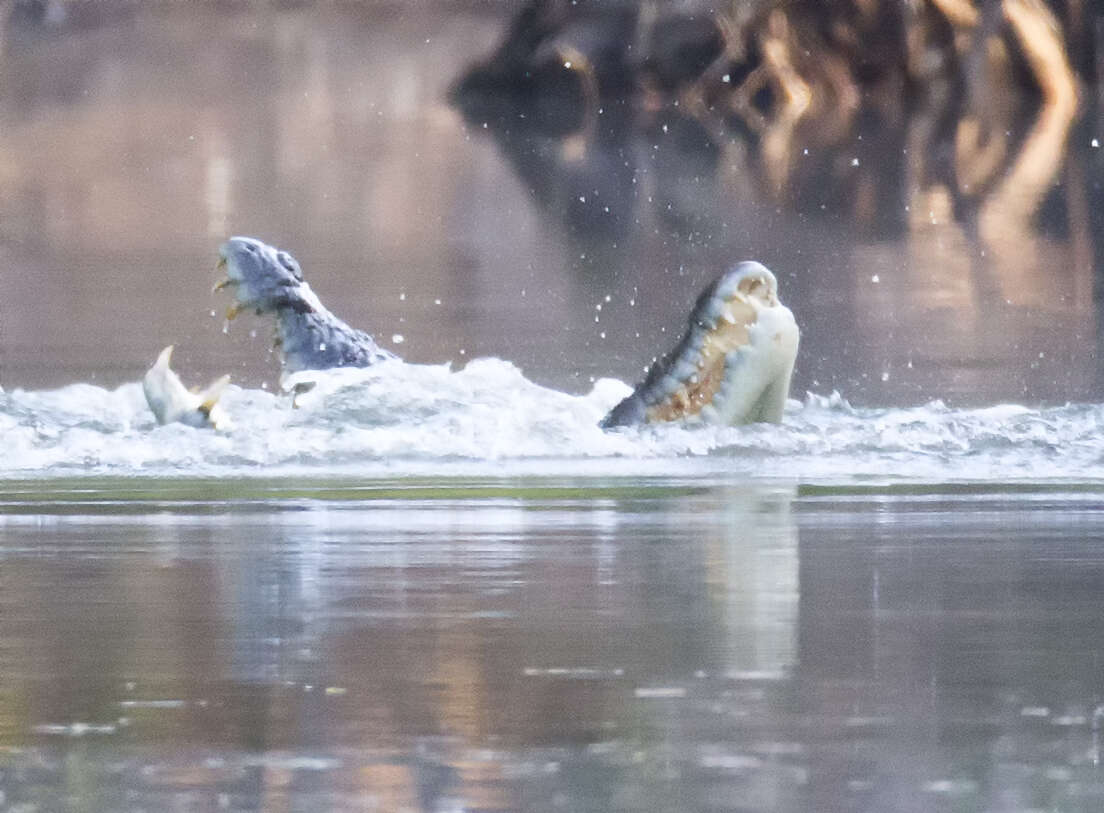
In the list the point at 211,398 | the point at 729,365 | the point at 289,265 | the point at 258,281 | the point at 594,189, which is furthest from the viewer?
the point at 594,189

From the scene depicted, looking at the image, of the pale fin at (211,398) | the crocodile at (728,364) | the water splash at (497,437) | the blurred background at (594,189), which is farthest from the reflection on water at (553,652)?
the blurred background at (594,189)

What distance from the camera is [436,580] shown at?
7594 millimetres

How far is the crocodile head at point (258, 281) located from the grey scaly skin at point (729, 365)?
1.57 meters

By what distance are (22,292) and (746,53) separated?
95.0 ft

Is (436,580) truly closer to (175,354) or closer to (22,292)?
(175,354)

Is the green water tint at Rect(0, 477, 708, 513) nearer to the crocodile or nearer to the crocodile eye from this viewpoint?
the crocodile

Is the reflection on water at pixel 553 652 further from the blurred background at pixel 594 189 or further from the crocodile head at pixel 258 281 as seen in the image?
the blurred background at pixel 594 189

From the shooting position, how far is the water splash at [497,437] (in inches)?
412

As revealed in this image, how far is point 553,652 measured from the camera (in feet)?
21.5

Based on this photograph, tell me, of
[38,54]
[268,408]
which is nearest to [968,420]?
[268,408]

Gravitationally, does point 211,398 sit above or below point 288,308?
below

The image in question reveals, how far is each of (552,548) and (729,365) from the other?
348cm

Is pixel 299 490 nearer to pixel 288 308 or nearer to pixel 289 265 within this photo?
pixel 288 308

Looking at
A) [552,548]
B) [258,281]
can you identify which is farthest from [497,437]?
[552,548]
